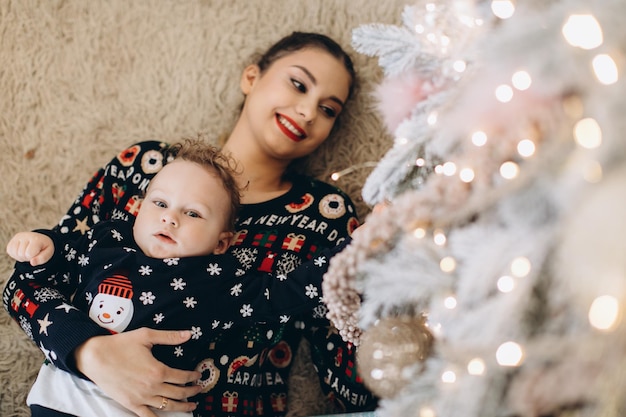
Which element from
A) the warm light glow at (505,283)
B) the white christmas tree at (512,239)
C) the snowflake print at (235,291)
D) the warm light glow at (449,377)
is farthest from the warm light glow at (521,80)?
the snowflake print at (235,291)

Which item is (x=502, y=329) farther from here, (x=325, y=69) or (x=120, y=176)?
(x=120, y=176)

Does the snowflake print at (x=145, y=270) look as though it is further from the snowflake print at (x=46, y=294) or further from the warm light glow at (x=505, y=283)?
the warm light glow at (x=505, y=283)

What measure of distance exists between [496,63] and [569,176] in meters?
0.14

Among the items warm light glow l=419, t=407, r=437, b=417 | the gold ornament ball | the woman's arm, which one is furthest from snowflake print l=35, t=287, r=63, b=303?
warm light glow l=419, t=407, r=437, b=417

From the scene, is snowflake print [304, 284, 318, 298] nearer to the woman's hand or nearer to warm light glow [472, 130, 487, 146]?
the woman's hand

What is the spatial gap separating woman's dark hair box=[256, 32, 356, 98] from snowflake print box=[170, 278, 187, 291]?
2.01ft

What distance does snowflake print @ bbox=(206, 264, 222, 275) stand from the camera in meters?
1.03

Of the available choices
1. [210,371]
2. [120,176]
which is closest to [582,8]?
[210,371]

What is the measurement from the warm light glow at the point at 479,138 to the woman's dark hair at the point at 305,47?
73cm

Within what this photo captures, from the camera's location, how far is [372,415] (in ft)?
3.27

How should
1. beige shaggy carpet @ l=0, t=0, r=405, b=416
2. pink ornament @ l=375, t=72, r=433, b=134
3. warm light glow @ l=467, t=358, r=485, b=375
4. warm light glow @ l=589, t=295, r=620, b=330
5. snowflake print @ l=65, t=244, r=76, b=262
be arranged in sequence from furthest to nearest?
1. beige shaggy carpet @ l=0, t=0, r=405, b=416
2. snowflake print @ l=65, t=244, r=76, b=262
3. pink ornament @ l=375, t=72, r=433, b=134
4. warm light glow @ l=467, t=358, r=485, b=375
5. warm light glow @ l=589, t=295, r=620, b=330

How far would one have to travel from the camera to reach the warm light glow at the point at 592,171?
1.64ft

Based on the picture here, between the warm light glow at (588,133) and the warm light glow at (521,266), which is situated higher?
the warm light glow at (588,133)

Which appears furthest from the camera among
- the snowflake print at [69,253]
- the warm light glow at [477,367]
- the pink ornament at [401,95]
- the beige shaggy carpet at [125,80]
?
the beige shaggy carpet at [125,80]
